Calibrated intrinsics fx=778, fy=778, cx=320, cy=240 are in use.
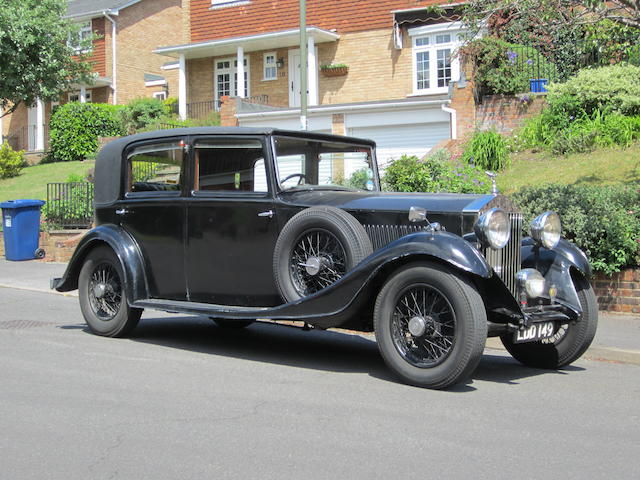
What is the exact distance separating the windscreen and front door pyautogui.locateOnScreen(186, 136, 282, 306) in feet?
0.68

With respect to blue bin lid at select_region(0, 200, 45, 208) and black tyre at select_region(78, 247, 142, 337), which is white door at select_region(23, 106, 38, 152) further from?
black tyre at select_region(78, 247, 142, 337)

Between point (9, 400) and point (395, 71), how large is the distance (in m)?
21.9

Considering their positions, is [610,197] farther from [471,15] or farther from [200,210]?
[200,210]

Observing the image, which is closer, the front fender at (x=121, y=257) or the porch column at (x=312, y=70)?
the front fender at (x=121, y=257)

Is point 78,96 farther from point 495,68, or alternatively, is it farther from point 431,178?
point 431,178

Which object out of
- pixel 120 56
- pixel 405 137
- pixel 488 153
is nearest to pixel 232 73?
pixel 120 56

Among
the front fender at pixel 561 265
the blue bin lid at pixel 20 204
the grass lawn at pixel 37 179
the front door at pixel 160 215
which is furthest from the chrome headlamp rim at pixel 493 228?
the grass lawn at pixel 37 179

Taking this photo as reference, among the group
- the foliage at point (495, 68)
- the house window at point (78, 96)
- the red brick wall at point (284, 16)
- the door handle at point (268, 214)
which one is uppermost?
the red brick wall at point (284, 16)

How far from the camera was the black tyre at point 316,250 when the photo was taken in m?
6.06

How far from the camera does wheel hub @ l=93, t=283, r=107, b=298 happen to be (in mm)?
7859

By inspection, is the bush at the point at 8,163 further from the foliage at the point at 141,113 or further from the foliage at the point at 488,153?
the foliage at the point at 488,153

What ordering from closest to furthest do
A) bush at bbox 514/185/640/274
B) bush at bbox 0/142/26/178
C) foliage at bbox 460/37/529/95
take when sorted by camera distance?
bush at bbox 514/185/640/274 < foliage at bbox 460/37/529/95 < bush at bbox 0/142/26/178

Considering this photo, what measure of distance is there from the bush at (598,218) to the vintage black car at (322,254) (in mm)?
2800

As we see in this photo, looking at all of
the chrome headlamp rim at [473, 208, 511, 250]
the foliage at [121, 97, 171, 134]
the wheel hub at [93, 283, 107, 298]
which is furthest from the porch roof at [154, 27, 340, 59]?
the chrome headlamp rim at [473, 208, 511, 250]
